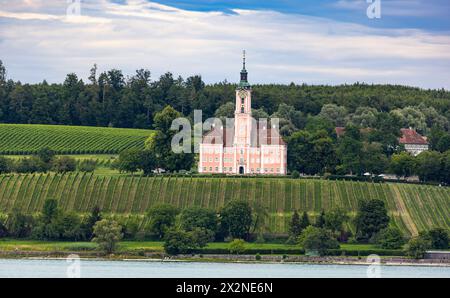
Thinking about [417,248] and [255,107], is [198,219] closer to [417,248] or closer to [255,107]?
[417,248]

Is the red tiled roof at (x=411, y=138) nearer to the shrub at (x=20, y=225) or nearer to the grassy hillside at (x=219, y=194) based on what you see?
the grassy hillside at (x=219, y=194)

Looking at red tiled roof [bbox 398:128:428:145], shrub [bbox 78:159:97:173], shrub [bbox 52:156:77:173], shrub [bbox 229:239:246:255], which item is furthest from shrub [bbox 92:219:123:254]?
red tiled roof [bbox 398:128:428:145]

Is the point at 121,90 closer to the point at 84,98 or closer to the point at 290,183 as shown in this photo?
the point at 84,98

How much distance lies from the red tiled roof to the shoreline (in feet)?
152

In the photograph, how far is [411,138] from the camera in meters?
114

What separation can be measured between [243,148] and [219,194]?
415 inches

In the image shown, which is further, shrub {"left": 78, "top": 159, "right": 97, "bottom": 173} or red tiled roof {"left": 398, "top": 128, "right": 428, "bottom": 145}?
red tiled roof {"left": 398, "top": 128, "right": 428, "bottom": 145}

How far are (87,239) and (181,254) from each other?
818 centimetres

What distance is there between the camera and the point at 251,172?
9225cm

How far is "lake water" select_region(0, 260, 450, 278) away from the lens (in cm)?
5356

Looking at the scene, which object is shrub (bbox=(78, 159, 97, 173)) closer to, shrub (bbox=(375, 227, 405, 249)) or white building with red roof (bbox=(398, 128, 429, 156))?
shrub (bbox=(375, 227, 405, 249))

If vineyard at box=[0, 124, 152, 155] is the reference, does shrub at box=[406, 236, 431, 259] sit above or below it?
below
